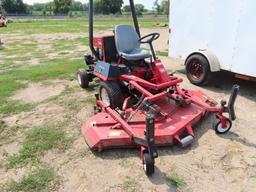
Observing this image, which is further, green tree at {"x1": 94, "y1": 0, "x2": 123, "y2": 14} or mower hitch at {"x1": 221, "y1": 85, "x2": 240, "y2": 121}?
green tree at {"x1": 94, "y1": 0, "x2": 123, "y2": 14}

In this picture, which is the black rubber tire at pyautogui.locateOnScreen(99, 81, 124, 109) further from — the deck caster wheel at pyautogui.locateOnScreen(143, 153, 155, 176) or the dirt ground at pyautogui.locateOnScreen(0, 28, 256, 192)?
the deck caster wheel at pyautogui.locateOnScreen(143, 153, 155, 176)

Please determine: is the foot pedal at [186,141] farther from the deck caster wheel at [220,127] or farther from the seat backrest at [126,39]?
the seat backrest at [126,39]

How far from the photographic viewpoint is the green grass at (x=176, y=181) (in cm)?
307

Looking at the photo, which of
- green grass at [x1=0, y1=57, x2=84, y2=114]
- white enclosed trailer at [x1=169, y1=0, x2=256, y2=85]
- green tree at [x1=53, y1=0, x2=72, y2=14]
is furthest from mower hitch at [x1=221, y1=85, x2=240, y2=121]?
green tree at [x1=53, y1=0, x2=72, y2=14]

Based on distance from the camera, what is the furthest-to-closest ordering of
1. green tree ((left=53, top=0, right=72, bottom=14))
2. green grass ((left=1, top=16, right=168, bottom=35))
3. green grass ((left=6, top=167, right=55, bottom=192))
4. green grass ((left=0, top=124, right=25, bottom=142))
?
green tree ((left=53, top=0, right=72, bottom=14)) → green grass ((left=1, top=16, right=168, bottom=35)) → green grass ((left=0, top=124, right=25, bottom=142)) → green grass ((left=6, top=167, right=55, bottom=192))

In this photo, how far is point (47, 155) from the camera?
3664mm

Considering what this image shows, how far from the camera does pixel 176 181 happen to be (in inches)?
123

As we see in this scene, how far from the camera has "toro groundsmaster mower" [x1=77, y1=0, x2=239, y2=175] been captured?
3.58m

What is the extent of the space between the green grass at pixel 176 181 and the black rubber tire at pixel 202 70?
317 centimetres

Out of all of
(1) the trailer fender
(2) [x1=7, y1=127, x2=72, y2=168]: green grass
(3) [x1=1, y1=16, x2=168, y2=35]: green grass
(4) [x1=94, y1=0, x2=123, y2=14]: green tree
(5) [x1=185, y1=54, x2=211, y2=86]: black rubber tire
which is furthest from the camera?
(4) [x1=94, y1=0, x2=123, y2=14]: green tree

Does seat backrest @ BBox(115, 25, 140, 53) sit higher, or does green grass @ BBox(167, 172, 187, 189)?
seat backrest @ BBox(115, 25, 140, 53)

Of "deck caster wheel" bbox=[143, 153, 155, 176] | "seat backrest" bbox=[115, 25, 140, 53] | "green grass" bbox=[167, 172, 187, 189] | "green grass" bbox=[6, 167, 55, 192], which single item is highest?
"seat backrest" bbox=[115, 25, 140, 53]

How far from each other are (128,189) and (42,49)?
998 cm

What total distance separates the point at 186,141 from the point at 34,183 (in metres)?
1.84
